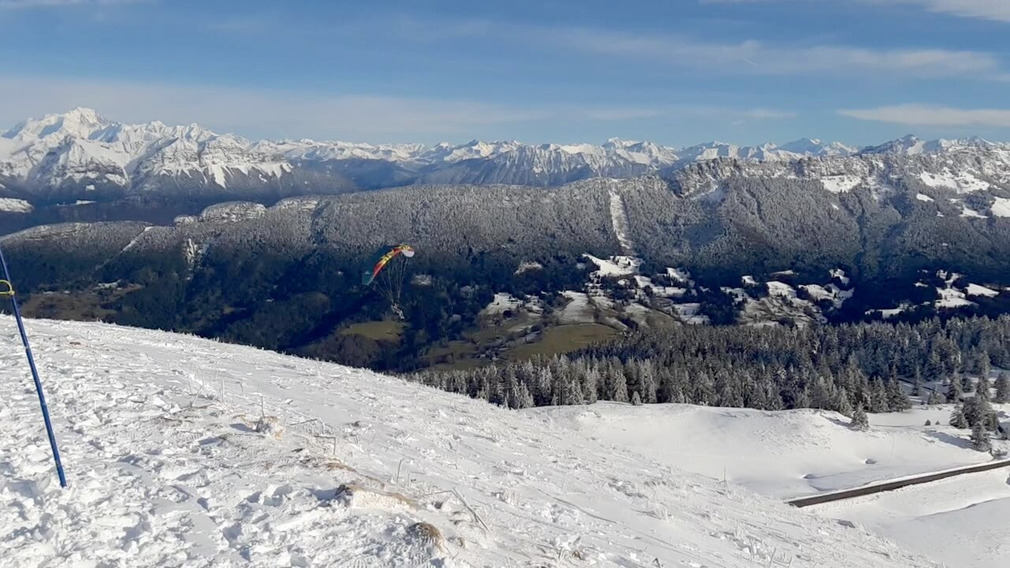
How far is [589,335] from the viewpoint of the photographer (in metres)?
192

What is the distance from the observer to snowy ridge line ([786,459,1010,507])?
50312 mm

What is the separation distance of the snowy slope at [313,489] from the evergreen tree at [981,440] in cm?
5467

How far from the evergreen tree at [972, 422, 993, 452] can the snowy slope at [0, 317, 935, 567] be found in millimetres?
54672

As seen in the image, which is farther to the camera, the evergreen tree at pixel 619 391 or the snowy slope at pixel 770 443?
the evergreen tree at pixel 619 391

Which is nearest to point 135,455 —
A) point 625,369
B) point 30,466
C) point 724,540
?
point 30,466

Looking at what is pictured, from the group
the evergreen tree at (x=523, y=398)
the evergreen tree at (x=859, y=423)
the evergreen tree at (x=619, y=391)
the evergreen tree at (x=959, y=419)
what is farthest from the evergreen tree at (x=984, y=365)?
the evergreen tree at (x=523, y=398)

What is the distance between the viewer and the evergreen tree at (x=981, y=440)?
68.8m

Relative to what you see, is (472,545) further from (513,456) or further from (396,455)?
(513,456)

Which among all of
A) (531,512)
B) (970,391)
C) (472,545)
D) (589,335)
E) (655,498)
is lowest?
(589,335)

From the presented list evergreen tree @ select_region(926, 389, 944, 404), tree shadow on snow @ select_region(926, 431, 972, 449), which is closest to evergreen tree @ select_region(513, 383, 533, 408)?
tree shadow on snow @ select_region(926, 431, 972, 449)

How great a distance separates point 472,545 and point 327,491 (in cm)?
281

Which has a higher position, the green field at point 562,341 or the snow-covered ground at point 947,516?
the snow-covered ground at point 947,516

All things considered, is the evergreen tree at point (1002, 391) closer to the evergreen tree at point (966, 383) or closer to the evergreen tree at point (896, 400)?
the evergreen tree at point (966, 383)

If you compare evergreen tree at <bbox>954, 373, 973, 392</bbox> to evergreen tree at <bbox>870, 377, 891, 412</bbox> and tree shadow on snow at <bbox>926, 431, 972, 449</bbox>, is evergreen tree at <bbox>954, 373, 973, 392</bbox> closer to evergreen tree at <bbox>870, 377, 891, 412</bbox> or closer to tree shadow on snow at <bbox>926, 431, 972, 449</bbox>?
evergreen tree at <bbox>870, 377, 891, 412</bbox>
